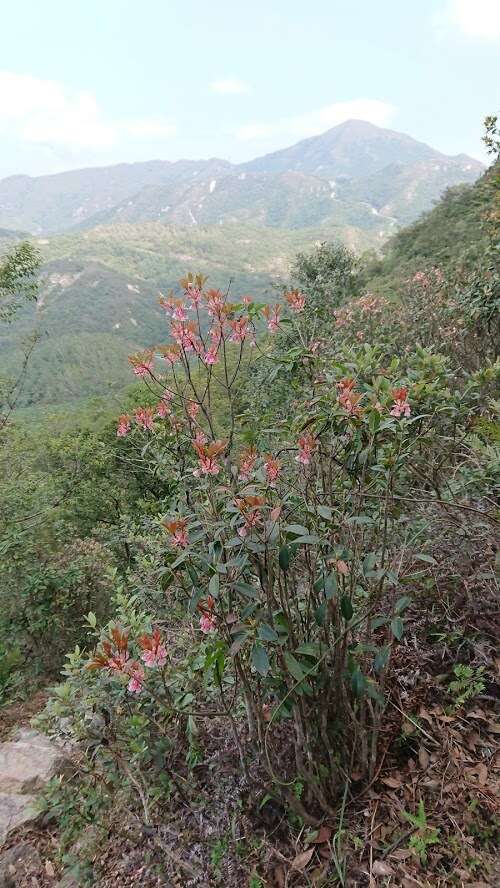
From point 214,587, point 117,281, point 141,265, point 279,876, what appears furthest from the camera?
point 141,265

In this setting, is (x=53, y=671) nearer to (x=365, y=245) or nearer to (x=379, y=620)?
(x=379, y=620)

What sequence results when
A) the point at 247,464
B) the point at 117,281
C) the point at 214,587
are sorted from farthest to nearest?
the point at 117,281 < the point at 247,464 < the point at 214,587

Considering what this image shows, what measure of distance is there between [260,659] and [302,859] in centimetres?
79

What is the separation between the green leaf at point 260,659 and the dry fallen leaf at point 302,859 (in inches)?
29.9

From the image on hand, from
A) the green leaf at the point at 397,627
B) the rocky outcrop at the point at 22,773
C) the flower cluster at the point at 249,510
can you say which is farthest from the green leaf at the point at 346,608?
the rocky outcrop at the point at 22,773

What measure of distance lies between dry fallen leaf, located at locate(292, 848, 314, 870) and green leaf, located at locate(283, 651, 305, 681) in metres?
0.66

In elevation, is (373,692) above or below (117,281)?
above

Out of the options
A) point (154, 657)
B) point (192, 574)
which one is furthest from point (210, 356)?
point (154, 657)

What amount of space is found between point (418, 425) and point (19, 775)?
3.24 metres

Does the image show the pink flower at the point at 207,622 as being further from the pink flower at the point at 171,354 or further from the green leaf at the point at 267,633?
the pink flower at the point at 171,354

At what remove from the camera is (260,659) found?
1312 millimetres

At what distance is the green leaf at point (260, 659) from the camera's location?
1296 mm

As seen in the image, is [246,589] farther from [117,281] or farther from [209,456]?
[117,281]

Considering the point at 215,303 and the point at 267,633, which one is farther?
the point at 215,303
